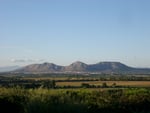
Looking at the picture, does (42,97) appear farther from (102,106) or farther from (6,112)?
(102,106)

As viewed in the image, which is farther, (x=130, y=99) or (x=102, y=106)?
(x=130, y=99)

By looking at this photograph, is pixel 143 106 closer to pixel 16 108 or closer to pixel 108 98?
pixel 108 98

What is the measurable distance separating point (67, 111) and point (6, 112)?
3.92 meters

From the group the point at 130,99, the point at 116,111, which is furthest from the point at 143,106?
the point at 116,111

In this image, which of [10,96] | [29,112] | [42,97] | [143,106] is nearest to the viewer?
[29,112]

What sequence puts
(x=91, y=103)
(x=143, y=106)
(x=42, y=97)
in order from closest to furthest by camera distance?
(x=42, y=97) → (x=91, y=103) → (x=143, y=106)

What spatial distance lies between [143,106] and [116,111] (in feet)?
13.2

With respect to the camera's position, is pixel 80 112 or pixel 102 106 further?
pixel 102 106

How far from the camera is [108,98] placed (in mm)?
31891

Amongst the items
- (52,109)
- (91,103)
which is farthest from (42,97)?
(91,103)

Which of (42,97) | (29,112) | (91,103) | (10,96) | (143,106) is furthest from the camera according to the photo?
(143,106)

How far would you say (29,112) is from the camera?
2139cm

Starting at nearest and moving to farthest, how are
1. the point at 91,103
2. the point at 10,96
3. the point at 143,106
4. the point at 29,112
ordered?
the point at 29,112, the point at 10,96, the point at 91,103, the point at 143,106

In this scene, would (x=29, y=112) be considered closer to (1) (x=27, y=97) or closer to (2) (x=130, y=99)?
(1) (x=27, y=97)
